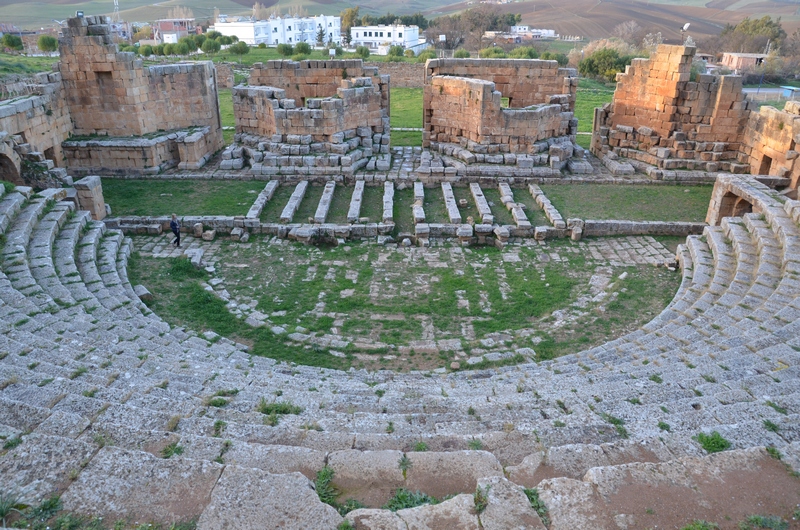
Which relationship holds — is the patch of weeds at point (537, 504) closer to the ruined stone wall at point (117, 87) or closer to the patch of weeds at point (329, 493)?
the patch of weeds at point (329, 493)

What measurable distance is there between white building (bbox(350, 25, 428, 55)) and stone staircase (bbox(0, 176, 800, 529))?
223 ft

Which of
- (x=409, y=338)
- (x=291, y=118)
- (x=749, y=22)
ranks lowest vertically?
(x=409, y=338)

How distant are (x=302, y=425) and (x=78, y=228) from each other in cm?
947

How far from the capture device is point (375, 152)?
20984mm

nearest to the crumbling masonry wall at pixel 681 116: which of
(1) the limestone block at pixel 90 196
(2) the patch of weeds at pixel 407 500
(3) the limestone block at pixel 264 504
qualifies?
(1) the limestone block at pixel 90 196

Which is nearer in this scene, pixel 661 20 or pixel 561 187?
pixel 561 187

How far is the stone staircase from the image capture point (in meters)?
4.50

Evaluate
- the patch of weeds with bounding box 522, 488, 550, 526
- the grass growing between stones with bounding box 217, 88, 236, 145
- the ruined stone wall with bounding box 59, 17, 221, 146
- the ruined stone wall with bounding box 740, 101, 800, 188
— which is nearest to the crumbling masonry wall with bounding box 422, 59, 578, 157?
the ruined stone wall with bounding box 740, 101, 800, 188

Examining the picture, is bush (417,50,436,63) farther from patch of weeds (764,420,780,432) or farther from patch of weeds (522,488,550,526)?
patch of weeds (522,488,550,526)

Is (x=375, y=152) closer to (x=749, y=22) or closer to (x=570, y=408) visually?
(x=570, y=408)

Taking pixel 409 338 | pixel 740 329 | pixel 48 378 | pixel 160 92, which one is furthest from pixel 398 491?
pixel 160 92

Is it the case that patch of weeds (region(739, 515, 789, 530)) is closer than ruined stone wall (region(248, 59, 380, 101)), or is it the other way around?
patch of weeds (region(739, 515, 789, 530))

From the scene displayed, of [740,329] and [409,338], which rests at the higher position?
[740,329]

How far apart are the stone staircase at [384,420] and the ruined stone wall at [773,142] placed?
23.9ft
